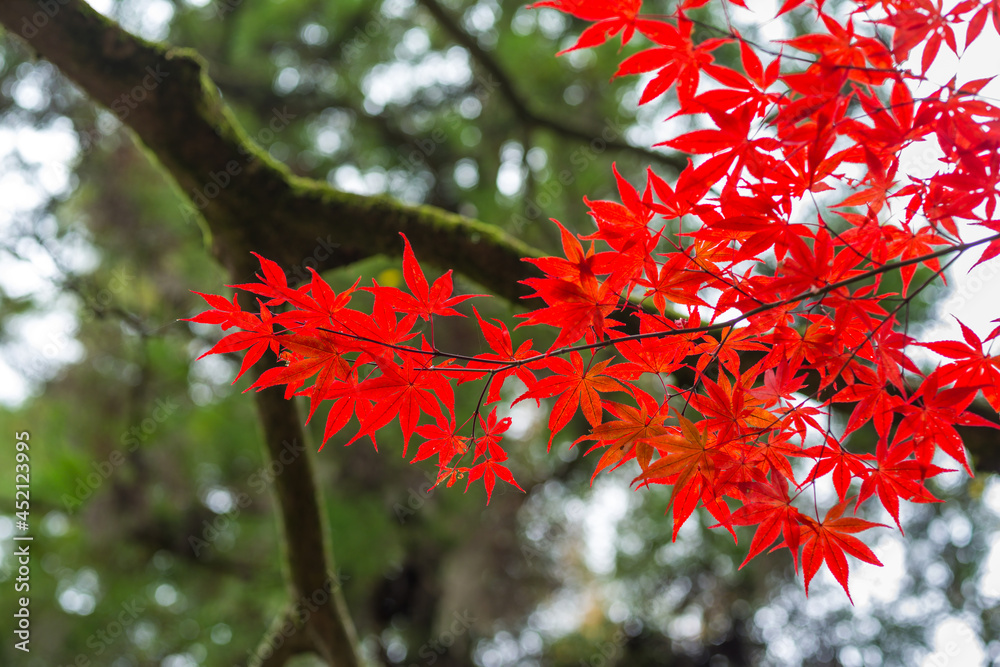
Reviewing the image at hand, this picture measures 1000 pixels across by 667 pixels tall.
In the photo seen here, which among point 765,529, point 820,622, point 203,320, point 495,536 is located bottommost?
point 820,622

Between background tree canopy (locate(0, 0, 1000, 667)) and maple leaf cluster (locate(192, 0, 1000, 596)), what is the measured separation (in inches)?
77.0

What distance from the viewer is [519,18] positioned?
406cm

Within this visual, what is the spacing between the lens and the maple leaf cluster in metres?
0.68

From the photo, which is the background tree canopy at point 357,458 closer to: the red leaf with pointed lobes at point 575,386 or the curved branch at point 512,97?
the curved branch at point 512,97

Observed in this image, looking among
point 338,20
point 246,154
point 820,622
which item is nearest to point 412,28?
Answer: point 338,20

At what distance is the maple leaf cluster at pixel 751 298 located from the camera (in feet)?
2.24

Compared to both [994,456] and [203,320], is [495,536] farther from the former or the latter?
[203,320]

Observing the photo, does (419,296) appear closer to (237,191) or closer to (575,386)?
(575,386)

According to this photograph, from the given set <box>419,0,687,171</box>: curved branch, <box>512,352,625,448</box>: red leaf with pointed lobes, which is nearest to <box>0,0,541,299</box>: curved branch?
<box>512,352,625,448</box>: red leaf with pointed lobes

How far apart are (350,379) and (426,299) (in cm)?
14

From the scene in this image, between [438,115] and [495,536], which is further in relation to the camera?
[495,536]

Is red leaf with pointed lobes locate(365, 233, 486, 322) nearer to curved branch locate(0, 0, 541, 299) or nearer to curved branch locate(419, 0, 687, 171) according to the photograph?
curved branch locate(0, 0, 541, 299)

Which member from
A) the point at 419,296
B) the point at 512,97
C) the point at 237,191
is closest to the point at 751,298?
the point at 419,296

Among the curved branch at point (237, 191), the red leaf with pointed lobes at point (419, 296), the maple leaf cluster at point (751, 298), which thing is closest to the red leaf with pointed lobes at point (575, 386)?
the maple leaf cluster at point (751, 298)
